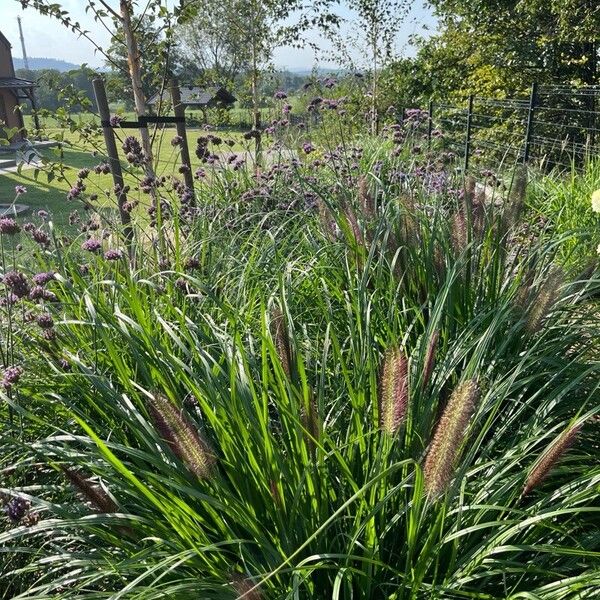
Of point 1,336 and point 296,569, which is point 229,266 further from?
point 296,569

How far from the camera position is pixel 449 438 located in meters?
0.83

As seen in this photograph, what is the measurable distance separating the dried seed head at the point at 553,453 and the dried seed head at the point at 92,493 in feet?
2.55

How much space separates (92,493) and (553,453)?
0.82 metres

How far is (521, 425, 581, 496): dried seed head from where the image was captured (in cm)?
87

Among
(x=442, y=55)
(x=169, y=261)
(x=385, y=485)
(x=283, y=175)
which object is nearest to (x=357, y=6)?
(x=442, y=55)

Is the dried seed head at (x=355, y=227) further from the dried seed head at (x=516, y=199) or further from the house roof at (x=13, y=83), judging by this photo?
the house roof at (x=13, y=83)

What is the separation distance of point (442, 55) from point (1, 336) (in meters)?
11.5

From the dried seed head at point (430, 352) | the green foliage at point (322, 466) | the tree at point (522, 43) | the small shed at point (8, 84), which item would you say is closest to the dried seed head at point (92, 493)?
the green foliage at point (322, 466)

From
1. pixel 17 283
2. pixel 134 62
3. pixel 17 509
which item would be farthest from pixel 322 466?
pixel 134 62

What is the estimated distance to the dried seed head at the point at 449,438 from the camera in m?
0.82

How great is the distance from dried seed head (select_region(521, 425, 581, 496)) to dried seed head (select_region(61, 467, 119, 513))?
776mm

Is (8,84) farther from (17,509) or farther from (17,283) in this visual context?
(17,509)

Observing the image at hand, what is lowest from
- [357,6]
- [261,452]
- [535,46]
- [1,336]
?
[1,336]

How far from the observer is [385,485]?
3.83ft
